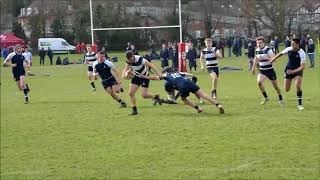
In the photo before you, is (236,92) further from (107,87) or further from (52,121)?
(52,121)

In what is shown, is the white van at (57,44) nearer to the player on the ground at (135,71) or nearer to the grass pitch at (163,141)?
the grass pitch at (163,141)

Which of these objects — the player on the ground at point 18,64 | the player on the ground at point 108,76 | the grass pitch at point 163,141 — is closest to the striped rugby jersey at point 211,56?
the grass pitch at point 163,141

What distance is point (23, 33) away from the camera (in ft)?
246

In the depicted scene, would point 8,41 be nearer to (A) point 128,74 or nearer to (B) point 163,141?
(A) point 128,74

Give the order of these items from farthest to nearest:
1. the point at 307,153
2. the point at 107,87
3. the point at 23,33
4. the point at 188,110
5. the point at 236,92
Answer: the point at 23,33 → the point at 236,92 → the point at 107,87 → the point at 188,110 → the point at 307,153

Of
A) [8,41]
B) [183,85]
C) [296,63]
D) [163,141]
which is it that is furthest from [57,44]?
[163,141]

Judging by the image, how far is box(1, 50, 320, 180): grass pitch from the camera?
9.05 meters

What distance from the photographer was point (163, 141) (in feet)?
38.2

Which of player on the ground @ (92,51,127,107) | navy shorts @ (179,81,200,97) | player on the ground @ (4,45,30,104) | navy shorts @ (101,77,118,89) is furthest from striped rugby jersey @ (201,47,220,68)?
player on the ground @ (4,45,30,104)

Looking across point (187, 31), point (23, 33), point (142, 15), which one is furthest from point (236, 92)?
point (23, 33)

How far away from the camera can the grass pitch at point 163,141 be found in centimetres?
905

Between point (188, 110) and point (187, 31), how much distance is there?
33.2 metres

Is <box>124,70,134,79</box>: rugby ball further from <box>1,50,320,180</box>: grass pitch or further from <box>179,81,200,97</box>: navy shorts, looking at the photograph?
<box>179,81,200,97</box>: navy shorts

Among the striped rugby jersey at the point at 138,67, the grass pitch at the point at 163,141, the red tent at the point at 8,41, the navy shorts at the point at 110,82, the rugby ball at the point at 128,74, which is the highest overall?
the red tent at the point at 8,41
